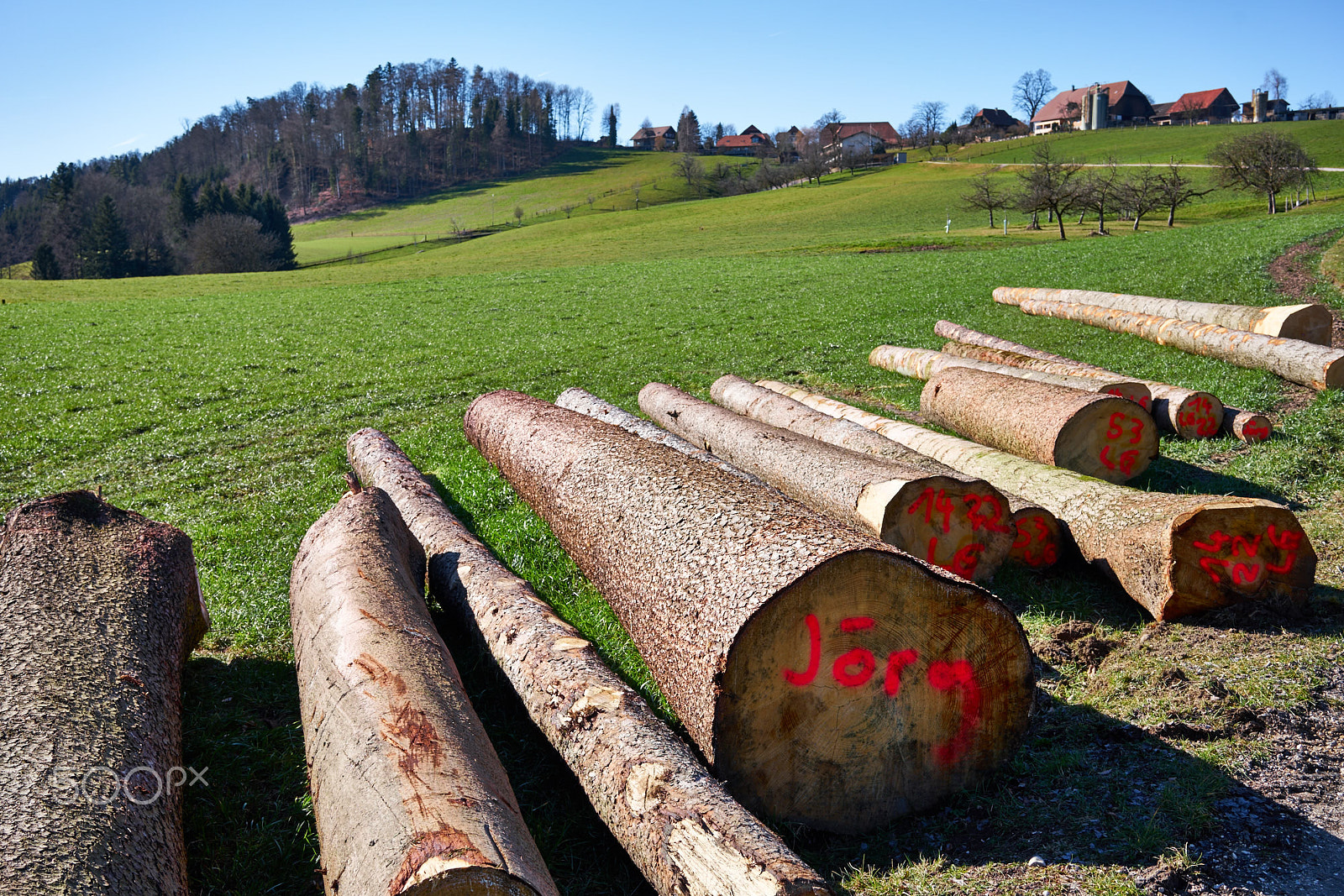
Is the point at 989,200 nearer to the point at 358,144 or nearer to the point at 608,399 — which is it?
the point at 608,399

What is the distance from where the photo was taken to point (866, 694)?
3.86 meters

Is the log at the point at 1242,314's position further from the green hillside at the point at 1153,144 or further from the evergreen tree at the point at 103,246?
the evergreen tree at the point at 103,246

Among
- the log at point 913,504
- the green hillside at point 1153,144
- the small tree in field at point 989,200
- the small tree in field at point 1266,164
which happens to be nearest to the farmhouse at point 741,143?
the green hillside at point 1153,144

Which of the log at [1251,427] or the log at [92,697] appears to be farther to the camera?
the log at [1251,427]

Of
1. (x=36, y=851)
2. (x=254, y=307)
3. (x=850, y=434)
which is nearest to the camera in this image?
(x=36, y=851)

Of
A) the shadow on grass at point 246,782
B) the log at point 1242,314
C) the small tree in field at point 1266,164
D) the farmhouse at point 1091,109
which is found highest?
the farmhouse at point 1091,109

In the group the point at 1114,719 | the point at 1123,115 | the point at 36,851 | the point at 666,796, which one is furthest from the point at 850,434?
the point at 1123,115

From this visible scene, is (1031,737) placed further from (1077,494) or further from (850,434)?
(850,434)

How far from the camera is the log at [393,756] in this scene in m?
2.68

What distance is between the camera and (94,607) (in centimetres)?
429

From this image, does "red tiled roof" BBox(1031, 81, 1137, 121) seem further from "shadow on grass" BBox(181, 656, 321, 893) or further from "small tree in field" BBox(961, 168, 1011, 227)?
"shadow on grass" BBox(181, 656, 321, 893)

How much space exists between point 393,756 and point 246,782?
1648mm

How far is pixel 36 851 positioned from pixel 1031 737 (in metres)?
4.46

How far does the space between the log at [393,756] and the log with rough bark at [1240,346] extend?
11.3 m
